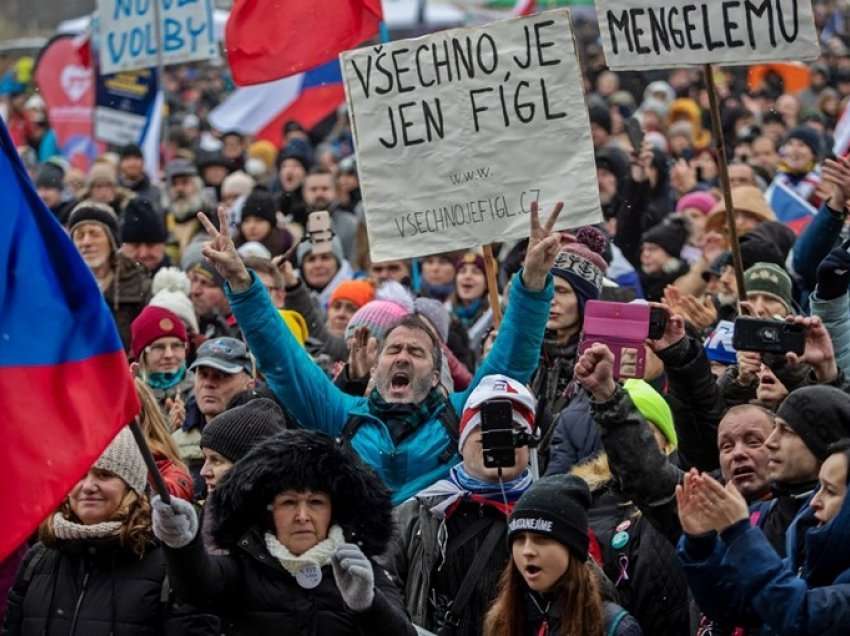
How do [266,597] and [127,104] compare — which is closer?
[266,597]

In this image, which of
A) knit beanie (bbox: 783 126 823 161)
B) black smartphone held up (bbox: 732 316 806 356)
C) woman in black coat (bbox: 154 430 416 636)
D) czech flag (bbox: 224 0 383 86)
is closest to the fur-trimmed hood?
woman in black coat (bbox: 154 430 416 636)

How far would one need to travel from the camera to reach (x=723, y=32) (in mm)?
7254

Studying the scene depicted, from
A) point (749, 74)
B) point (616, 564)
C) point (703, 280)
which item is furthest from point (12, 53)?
point (616, 564)

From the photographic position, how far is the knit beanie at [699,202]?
472 inches

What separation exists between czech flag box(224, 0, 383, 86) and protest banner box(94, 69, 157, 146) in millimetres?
6950

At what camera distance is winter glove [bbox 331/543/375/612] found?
5.17 meters

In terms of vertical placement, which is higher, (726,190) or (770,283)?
(726,190)

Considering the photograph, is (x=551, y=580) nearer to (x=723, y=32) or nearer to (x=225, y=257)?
(x=225, y=257)

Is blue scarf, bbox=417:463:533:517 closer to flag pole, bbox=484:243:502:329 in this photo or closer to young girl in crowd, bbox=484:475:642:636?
young girl in crowd, bbox=484:475:642:636

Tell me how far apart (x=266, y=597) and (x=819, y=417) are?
60.4 inches

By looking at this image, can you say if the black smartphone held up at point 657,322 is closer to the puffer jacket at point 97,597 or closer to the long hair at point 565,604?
the long hair at point 565,604

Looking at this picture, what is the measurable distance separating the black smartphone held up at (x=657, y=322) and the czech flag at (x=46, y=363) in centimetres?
194

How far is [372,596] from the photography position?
17.1 ft

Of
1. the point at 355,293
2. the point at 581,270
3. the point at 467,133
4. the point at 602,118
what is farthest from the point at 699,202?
the point at 467,133
